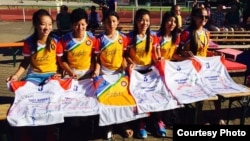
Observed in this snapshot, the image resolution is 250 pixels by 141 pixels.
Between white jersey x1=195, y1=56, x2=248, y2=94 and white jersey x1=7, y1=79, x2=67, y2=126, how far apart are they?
2350 mm

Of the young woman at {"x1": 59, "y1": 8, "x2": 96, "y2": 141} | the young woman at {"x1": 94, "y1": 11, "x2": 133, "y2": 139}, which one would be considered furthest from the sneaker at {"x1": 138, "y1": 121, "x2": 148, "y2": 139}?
the young woman at {"x1": 59, "y1": 8, "x2": 96, "y2": 141}

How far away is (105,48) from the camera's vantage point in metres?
5.03

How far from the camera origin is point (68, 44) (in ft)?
16.1

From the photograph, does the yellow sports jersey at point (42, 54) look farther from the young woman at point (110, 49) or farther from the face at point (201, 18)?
the face at point (201, 18)

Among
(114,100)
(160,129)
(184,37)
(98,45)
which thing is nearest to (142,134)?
(160,129)

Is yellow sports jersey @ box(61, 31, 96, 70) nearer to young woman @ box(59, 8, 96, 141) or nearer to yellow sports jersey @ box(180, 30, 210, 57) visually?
young woman @ box(59, 8, 96, 141)

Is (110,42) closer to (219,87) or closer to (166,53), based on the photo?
(166,53)

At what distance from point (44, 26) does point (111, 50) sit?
1.10 m

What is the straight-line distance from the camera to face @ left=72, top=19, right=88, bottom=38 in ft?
15.6

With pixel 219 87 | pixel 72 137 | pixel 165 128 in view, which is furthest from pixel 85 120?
pixel 219 87

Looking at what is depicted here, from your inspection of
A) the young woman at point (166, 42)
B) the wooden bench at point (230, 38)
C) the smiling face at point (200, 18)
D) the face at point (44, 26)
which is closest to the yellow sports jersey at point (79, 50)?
the face at point (44, 26)

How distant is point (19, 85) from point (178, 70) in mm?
2518

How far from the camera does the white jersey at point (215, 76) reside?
522cm

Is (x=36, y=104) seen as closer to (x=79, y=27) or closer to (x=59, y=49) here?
(x=59, y=49)
